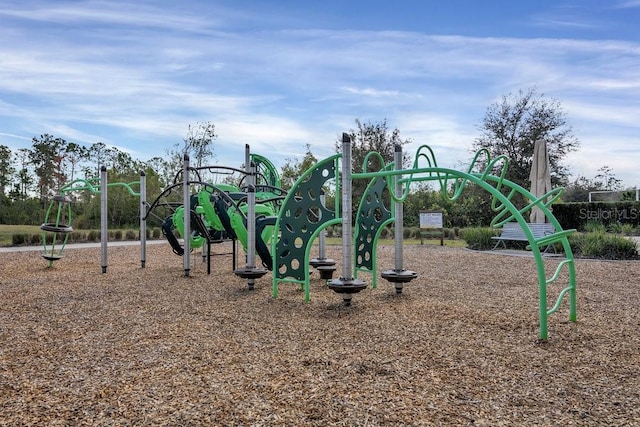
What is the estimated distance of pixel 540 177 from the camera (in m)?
12.2

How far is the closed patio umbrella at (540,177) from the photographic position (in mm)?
12141

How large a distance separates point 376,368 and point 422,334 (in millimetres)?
981

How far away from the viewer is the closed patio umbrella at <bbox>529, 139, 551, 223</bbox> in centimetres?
1214

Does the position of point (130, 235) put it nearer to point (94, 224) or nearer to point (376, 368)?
point (94, 224)

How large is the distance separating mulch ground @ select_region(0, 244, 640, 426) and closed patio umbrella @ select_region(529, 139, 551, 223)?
5.95 m

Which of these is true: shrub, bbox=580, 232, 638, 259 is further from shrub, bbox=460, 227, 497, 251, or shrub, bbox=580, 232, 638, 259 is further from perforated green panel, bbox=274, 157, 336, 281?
perforated green panel, bbox=274, 157, 336, 281

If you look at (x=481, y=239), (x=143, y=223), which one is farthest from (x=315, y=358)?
(x=481, y=239)

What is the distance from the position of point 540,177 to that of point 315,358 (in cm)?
1058

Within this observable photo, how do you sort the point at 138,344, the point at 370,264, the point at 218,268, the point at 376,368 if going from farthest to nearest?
the point at 218,268 → the point at 370,264 → the point at 138,344 → the point at 376,368

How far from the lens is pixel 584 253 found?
10.2 metres

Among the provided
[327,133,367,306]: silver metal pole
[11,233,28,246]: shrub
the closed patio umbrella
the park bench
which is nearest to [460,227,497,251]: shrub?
the park bench

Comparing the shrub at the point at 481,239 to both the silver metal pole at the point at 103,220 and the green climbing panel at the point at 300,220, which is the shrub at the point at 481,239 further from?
the silver metal pole at the point at 103,220

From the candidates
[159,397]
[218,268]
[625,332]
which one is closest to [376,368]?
[159,397]

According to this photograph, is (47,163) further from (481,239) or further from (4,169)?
(481,239)
